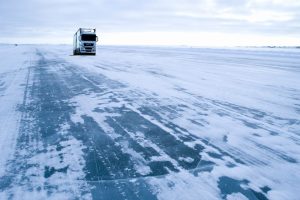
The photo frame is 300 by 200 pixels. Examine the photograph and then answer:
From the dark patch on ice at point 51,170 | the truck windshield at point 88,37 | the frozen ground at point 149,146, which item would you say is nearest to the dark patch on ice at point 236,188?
the frozen ground at point 149,146

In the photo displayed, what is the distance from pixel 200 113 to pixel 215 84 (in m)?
4.78

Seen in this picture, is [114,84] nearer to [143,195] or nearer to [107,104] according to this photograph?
[107,104]

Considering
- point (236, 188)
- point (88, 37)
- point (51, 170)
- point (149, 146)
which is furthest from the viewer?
point (88, 37)

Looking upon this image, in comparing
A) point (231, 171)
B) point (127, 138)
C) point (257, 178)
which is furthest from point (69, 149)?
point (257, 178)

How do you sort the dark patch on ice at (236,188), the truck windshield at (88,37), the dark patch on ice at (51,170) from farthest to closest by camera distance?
the truck windshield at (88,37) → the dark patch on ice at (51,170) → the dark patch on ice at (236,188)

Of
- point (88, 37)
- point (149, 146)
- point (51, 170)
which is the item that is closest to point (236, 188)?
point (149, 146)

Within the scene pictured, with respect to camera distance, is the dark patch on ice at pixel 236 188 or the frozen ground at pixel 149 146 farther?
the frozen ground at pixel 149 146

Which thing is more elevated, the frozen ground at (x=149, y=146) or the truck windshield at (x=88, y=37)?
the truck windshield at (x=88, y=37)

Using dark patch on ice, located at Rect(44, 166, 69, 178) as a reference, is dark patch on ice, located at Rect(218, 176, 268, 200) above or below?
above

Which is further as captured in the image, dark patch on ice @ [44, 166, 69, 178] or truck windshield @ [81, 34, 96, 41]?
truck windshield @ [81, 34, 96, 41]

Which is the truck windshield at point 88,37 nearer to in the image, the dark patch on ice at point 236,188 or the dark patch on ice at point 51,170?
the dark patch on ice at point 51,170

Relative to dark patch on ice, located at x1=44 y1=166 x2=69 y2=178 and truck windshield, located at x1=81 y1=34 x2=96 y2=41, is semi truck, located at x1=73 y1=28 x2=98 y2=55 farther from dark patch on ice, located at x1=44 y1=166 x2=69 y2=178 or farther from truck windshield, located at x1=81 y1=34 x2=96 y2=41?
dark patch on ice, located at x1=44 y1=166 x2=69 y2=178

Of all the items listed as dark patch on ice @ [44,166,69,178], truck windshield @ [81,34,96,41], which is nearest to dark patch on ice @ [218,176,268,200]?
dark patch on ice @ [44,166,69,178]

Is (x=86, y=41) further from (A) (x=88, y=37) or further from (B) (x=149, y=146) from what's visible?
(B) (x=149, y=146)
